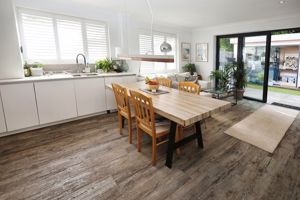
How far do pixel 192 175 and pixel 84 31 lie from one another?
400 cm

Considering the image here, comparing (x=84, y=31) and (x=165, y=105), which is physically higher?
(x=84, y=31)

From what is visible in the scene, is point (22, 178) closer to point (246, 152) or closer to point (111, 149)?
point (111, 149)

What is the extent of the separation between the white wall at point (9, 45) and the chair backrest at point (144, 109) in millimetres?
2567

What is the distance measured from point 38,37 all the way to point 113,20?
6.17 ft

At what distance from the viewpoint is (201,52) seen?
670 cm

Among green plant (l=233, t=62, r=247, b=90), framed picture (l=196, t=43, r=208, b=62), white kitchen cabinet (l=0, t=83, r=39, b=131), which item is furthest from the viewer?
framed picture (l=196, t=43, r=208, b=62)

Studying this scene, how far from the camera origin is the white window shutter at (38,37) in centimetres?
351

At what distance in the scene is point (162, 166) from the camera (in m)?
2.18

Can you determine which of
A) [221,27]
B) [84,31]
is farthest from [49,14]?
[221,27]

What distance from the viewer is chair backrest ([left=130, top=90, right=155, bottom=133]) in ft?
6.41

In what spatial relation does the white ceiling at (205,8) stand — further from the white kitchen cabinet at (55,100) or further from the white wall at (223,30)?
the white kitchen cabinet at (55,100)

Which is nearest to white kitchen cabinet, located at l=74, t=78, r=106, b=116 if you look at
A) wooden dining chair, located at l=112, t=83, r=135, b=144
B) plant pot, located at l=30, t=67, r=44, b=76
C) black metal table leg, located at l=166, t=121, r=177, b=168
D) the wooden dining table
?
plant pot, located at l=30, t=67, r=44, b=76

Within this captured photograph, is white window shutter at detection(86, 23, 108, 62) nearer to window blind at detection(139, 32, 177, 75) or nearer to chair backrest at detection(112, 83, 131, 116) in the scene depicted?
window blind at detection(139, 32, 177, 75)

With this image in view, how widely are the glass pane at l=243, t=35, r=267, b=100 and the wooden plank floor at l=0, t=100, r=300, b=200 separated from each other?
2703 millimetres
